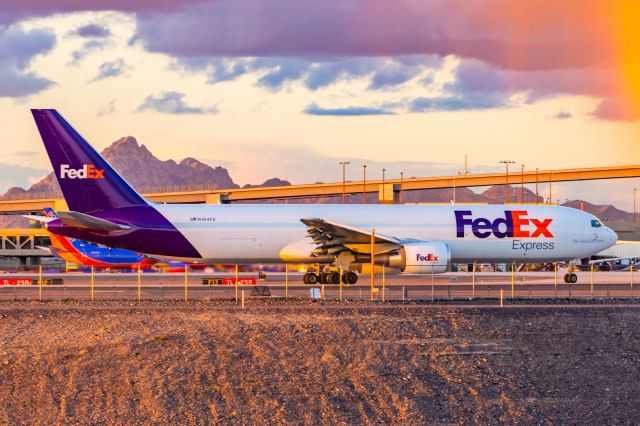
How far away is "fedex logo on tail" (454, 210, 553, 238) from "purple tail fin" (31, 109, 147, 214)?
1741 cm

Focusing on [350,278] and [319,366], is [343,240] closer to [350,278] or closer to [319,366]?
[350,278]

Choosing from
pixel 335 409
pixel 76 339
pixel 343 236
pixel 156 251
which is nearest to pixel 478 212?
pixel 343 236

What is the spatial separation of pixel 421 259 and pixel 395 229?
4029mm

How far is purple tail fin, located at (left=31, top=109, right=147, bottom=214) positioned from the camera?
47406 mm

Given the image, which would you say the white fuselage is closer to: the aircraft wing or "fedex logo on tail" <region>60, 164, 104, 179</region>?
the aircraft wing

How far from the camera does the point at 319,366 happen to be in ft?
75.7

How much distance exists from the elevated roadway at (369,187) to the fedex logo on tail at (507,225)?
7688 centimetres

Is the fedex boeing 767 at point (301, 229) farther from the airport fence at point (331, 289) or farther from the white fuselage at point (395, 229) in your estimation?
the airport fence at point (331, 289)

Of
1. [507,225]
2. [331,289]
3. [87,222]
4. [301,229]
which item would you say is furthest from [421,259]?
[87,222]

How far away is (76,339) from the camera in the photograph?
26141 mm

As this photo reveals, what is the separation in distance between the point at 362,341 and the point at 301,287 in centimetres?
A: 2127

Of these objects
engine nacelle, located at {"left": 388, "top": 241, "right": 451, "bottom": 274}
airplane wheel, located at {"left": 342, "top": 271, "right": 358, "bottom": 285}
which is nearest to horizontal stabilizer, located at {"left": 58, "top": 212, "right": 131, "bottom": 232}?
airplane wheel, located at {"left": 342, "top": 271, "right": 358, "bottom": 285}

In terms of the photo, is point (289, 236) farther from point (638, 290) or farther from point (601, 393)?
point (601, 393)

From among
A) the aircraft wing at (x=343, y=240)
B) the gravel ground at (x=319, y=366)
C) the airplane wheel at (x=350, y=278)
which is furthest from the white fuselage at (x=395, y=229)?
the gravel ground at (x=319, y=366)
